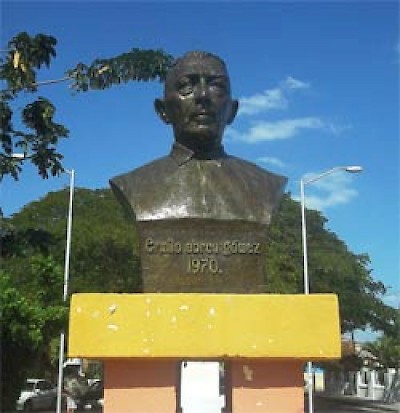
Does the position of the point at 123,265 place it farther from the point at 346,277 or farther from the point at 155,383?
the point at 155,383

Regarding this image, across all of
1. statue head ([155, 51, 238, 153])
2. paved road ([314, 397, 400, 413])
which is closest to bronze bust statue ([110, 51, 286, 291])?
statue head ([155, 51, 238, 153])

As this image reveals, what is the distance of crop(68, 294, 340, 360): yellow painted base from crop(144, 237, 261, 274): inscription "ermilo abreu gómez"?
0.62 metres

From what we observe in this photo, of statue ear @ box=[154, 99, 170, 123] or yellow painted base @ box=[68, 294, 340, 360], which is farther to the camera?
statue ear @ box=[154, 99, 170, 123]

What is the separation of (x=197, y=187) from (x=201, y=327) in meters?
1.42

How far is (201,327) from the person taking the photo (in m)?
5.10

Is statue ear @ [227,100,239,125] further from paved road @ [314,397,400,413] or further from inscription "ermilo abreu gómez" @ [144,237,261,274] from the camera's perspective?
paved road @ [314,397,400,413]

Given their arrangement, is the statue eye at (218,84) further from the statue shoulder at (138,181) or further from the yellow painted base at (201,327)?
the yellow painted base at (201,327)

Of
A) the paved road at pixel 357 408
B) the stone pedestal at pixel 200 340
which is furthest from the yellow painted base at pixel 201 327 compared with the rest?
the paved road at pixel 357 408

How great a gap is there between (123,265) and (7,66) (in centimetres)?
1353

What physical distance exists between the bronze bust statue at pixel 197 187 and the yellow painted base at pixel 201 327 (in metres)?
0.63

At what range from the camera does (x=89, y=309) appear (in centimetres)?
514

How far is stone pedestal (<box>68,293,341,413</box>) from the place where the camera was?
5.06 metres

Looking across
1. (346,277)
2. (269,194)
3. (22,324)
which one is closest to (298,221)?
(346,277)

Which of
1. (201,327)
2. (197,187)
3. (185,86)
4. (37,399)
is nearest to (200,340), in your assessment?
(201,327)
